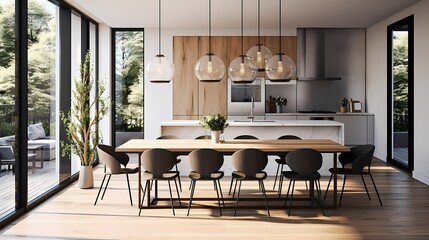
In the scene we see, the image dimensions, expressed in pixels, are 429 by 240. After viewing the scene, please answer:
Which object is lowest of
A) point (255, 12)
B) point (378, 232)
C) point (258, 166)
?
point (378, 232)

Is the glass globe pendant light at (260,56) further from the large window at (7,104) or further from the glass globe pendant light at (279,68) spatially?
the large window at (7,104)

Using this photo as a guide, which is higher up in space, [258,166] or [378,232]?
[258,166]

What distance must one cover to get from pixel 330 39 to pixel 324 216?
6.12 meters

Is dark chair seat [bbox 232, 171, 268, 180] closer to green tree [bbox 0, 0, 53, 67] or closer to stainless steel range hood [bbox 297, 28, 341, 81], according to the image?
green tree [bbox 0, 0, 53, 67]

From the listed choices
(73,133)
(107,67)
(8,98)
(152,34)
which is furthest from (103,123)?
(8,98)

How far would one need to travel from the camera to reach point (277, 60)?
613 cm

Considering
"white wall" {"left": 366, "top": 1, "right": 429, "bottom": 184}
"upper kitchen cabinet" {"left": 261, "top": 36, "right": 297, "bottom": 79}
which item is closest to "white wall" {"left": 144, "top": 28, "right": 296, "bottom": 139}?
"upper kitchen cabinet" {"left": 261, "top": 36, "right": 297, "bottom": 79}

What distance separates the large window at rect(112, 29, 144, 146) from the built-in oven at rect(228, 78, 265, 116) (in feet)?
5.98

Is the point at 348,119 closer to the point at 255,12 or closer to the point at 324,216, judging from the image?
the point at 255,12

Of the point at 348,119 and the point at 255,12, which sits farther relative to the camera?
the point at 348,119

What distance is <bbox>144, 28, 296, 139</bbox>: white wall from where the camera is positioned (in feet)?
33.7

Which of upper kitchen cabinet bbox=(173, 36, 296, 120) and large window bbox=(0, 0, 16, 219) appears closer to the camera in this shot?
large window bbox=(0, 0, 16, 219)

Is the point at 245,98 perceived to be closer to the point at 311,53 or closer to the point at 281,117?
the point at 281,117

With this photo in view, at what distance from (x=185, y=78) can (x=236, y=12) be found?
226 cm
